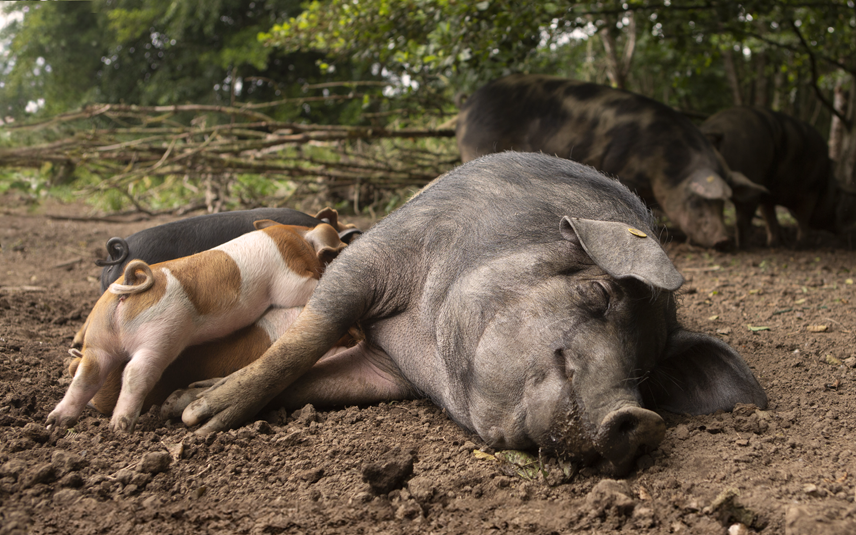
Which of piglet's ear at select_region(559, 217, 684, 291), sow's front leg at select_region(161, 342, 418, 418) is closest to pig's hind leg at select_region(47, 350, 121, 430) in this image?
sow's front leg at select_region(161, 342, 418, 418)

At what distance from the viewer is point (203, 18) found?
12727mm

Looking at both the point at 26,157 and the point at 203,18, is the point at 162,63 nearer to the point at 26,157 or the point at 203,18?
the point at 203,18

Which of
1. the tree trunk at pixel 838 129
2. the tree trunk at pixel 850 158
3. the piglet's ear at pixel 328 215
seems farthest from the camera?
the tree trunk at pixel 838 129

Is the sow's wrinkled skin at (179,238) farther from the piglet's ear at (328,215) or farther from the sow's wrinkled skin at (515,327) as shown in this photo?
the sow's wrinkled skin at (515,327)

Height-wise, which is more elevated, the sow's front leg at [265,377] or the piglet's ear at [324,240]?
the piglet's ear at [324,240]

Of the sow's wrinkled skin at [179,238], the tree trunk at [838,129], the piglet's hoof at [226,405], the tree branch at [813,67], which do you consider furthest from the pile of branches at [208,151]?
the tree trunk at [838,129]

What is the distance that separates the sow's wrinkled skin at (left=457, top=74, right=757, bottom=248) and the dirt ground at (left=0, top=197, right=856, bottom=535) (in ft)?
9.88

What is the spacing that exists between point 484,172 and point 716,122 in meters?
5.09

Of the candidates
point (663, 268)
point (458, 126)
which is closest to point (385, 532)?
point (663, 268)

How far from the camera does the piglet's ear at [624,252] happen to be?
5.09 ft

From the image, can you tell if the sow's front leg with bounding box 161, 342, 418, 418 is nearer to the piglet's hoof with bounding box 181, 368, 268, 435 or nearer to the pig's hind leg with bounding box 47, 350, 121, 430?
the piglet's hoof with bounding box 181, 368, 268, 435

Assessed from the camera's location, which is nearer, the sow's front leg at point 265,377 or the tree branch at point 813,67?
the sow's front leg at point 265,377

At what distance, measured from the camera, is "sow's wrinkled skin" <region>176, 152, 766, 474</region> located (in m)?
1.66

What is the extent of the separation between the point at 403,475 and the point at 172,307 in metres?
0.99
